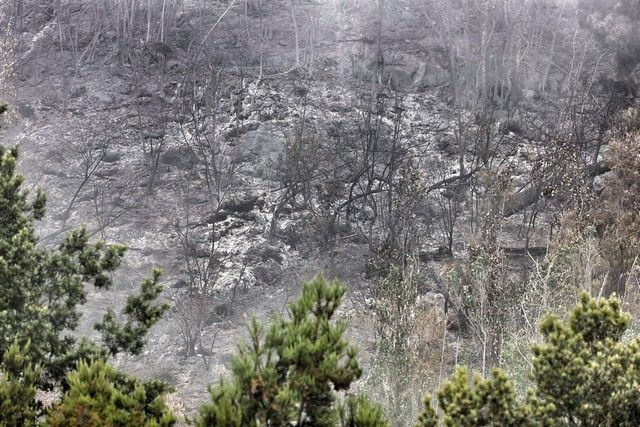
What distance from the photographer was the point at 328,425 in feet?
16.3

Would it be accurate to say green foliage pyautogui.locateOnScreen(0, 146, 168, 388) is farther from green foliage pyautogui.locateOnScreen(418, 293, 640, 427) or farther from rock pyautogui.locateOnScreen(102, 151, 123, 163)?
rock pyautogui.locateOnScreen(102, 151, 123, 163)

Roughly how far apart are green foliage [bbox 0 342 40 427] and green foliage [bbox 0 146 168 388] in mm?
998

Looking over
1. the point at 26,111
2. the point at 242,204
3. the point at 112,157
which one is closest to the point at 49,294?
the point at 242,204

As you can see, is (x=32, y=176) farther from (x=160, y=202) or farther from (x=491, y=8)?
(x=491, y=8)

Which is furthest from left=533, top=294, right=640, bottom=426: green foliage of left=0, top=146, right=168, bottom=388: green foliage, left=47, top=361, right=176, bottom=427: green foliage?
left=0, top=146, right=168, bottom=388: green foliage

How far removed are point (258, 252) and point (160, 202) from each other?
3.84 meters

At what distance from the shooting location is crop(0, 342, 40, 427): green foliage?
5641 millimetres

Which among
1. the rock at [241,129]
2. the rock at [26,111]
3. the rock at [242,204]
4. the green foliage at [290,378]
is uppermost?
the green foliage at [290,378]

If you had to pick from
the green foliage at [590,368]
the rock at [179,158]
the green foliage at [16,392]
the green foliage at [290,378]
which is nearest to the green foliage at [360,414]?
the green foliage at [290,378]

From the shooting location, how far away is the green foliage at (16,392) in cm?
564

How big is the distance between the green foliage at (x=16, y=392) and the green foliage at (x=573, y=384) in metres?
3.13

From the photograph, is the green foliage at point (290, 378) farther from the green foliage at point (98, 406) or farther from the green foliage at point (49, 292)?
the green foliage at point (49, 292)

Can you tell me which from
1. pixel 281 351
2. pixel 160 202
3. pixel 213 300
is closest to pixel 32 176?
pixel 160 202

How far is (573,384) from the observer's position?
5113mm
